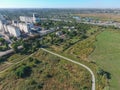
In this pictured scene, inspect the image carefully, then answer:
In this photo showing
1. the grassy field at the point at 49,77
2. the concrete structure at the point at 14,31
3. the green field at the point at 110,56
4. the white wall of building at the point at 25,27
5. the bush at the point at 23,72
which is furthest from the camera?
the white wall of building at the point at 25,27

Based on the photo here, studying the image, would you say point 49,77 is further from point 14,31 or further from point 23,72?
point 14,31

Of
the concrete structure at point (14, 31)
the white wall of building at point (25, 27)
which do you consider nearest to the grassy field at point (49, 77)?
the concrete structure at point (14, 31)

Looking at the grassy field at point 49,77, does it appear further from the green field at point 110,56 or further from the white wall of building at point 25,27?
the white wall of building at point 25,27

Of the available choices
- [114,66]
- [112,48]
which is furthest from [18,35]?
[114,66]

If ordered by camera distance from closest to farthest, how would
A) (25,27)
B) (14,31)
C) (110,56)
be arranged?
(110,56) → (14,31) → (25,27)

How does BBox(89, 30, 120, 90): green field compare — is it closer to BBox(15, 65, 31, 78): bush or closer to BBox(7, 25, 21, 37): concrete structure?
BBox(15, 65, 31, 78): bush

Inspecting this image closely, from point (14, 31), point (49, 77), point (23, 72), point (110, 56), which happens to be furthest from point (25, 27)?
point (49, 77)

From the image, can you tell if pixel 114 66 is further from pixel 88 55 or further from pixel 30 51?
pixel 30 51

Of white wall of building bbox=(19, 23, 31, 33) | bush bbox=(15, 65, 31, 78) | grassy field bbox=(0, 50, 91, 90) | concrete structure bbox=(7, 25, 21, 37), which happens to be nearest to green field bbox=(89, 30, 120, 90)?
grassy field bbox=(0, 50, 91, 90)
